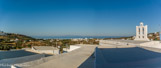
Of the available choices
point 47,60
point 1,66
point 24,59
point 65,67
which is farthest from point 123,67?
point 24,59

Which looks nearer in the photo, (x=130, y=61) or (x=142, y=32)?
(x=130, y=61)

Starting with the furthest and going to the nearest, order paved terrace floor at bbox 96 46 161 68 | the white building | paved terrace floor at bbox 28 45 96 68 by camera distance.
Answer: the white building → paved terrace floor at bbox 28 45 96 68 → paved terrace floor at bbox 96 46 161 68

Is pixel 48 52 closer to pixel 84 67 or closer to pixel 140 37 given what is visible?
pixel 140 37

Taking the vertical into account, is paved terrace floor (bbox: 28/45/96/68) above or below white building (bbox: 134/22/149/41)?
below

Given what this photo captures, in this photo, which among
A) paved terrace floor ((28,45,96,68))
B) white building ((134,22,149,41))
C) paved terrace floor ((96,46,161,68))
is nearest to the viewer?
paved terrace floor ((96,46,161,68))

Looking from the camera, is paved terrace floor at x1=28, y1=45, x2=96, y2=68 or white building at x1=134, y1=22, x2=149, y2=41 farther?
white building at x1=134, y1=22, x2=149, y2=41

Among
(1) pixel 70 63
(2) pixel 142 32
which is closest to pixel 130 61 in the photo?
A: (1) pixel 70 63

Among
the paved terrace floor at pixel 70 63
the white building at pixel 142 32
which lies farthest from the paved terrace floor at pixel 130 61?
the white building at pixel 142 32

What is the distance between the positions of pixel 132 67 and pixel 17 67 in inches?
212

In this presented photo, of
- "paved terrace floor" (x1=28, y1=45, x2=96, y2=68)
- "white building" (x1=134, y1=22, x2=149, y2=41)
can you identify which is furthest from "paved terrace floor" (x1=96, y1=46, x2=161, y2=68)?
"white building" (x1=134, y1=22, x2=149, y2=41)

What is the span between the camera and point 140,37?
15617 millimetres

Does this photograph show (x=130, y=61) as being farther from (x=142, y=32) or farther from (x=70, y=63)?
(x=142, y=32)

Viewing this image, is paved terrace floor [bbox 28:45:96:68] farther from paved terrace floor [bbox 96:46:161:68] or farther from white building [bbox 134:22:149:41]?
white building [bbox 134:22:149:41]

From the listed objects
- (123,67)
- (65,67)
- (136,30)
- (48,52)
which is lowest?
(48,52)
